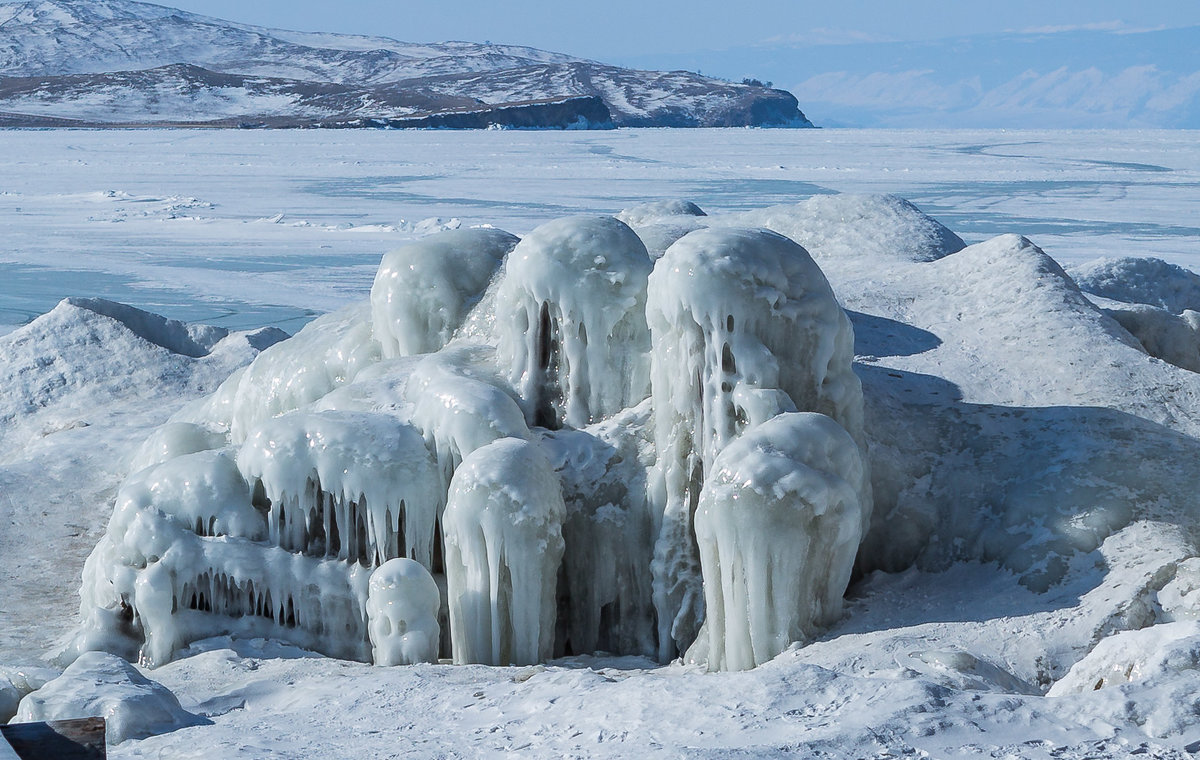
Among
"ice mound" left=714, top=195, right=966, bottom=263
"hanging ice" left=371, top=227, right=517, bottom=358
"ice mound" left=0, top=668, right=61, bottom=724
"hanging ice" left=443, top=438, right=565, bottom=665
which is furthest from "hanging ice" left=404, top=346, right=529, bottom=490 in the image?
"ice mound" left=714, top=195, right=966, bottom=263

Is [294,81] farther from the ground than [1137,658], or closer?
farther from the ground

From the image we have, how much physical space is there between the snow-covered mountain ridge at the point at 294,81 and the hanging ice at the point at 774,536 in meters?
60.3

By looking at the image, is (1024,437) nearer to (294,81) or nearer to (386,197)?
(386,197)

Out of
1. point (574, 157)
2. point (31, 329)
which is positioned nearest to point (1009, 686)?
point (31, 329)

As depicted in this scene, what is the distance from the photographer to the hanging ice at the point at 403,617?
612 centimetres

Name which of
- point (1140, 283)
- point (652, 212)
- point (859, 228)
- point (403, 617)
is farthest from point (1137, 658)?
point (1140, 283)

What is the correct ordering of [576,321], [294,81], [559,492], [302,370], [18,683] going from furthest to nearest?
[294,81], [302,370], [576,321], [559,492], [18,683]

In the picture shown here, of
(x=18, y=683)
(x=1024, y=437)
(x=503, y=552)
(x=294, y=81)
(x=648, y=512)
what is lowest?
(x=18, y=683)

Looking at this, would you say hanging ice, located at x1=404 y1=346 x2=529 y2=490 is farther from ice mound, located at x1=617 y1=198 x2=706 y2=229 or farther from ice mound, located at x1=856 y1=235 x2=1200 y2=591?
ice mound, located at x1=617 y1=198 x2=706 y2=229

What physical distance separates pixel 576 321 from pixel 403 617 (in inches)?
66.6

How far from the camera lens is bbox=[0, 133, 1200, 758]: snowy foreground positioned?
4.30 meters

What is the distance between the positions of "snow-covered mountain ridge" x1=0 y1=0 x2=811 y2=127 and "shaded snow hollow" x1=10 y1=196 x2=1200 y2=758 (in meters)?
59.1

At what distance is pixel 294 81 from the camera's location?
8919 cm

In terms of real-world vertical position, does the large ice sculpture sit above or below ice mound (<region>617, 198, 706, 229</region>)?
below
